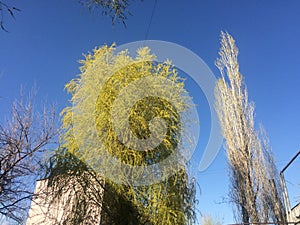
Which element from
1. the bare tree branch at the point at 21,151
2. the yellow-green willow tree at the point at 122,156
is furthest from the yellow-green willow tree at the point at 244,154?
the bare tree branch at the point at 21,151

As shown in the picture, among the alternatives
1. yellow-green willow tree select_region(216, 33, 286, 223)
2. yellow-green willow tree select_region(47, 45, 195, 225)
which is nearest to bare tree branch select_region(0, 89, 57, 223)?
yellow-green willow tree select_region(47, 45, 195, 225)

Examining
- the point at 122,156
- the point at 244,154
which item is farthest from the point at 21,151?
the point at 244,154

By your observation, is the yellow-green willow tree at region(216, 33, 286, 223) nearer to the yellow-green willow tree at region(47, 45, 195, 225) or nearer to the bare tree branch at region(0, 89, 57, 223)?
the yellow-green willow tree at region(47, 45, 195, 225)

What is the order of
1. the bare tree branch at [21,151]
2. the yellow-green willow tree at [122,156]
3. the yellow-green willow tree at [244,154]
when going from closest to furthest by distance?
the yellow-green willow tree at [122,156], the bare tree branch at [21,151], the yellow-green willow tree at [244,154]

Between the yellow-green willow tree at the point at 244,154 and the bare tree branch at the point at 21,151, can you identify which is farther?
the yellow-green willow tree at the point at 244,154

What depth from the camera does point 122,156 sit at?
3.03 meters

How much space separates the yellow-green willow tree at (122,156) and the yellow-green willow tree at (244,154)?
3726 millimetres

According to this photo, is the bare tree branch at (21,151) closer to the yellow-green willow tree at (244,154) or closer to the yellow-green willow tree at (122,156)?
the yellow-green willow tree at (122,156)

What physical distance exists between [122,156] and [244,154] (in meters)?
4.50

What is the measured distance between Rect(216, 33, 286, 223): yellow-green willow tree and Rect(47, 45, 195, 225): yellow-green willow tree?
3.73 meters

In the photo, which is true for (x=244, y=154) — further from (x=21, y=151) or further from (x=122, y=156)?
(x=21, y=151)

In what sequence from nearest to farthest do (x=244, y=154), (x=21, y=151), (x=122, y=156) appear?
(x=122, y=156), (x=21, y=151), (x=244, y=154)

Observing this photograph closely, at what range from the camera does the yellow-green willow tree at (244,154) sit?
20.3 feet

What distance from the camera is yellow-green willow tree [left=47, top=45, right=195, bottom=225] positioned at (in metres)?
2.96
